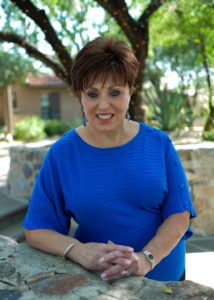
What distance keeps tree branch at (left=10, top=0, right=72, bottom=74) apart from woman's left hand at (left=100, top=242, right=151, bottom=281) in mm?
3933

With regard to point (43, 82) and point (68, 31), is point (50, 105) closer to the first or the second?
point (43, 82)

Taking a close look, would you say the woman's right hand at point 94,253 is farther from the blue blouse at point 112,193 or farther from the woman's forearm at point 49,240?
the blue blouse at point 112,193

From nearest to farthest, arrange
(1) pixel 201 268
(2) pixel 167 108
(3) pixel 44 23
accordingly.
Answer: (1) pixel 201 268 → (3) pixel 44 23 → (2) pixel 167 108

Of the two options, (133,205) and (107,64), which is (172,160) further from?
(107,64)

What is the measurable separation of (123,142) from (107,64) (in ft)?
1.30

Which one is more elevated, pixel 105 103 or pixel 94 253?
pixel 105 103

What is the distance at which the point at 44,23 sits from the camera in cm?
467

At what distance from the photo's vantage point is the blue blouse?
154cm

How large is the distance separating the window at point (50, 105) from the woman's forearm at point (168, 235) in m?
21.1

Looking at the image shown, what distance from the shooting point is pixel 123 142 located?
1.67 metres

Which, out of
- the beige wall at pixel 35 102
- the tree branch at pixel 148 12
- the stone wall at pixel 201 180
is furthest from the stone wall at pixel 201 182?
the beige wall at pixel 35 102

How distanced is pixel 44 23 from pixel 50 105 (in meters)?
17.7

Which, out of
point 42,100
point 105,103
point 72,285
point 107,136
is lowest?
point 72,285

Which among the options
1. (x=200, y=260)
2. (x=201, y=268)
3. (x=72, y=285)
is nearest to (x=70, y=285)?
(x=72, y=285)
